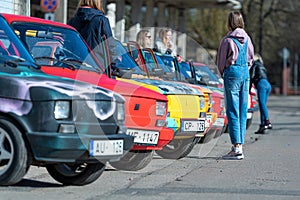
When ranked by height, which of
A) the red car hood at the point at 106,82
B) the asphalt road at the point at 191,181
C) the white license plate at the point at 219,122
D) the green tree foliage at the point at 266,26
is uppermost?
the green tree foliage at the point at 266,26

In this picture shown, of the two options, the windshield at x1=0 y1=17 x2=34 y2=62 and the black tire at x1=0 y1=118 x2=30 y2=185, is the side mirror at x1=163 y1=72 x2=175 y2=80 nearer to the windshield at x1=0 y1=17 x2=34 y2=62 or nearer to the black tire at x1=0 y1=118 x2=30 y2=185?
the windshield at x1=0 y1=17 x2=34 y2=62

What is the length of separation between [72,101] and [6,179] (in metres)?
0.92

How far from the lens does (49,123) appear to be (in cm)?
657

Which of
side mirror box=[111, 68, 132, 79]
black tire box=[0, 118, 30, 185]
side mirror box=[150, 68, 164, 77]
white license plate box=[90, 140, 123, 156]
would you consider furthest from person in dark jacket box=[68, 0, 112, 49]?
black tire box=[0, 118, 30, 185]

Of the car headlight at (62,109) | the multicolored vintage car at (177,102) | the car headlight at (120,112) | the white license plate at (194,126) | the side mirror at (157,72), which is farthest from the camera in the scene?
the side mirror at (157,72)

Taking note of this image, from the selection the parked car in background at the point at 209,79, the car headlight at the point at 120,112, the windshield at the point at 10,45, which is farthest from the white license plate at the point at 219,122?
the windshield at the point at 10,45

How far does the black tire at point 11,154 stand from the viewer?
6.54 meters

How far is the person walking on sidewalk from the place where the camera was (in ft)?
34.5

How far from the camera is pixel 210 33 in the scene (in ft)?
162

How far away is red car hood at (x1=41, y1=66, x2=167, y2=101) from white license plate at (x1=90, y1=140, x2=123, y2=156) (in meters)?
0.88

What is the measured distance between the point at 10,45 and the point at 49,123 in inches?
53.9

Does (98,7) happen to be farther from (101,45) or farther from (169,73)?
(169,73)

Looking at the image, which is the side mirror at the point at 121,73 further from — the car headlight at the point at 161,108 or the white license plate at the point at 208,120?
the white license plate at the point at 208,120

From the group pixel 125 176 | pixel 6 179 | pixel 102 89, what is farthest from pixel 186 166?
pixel 6 179
